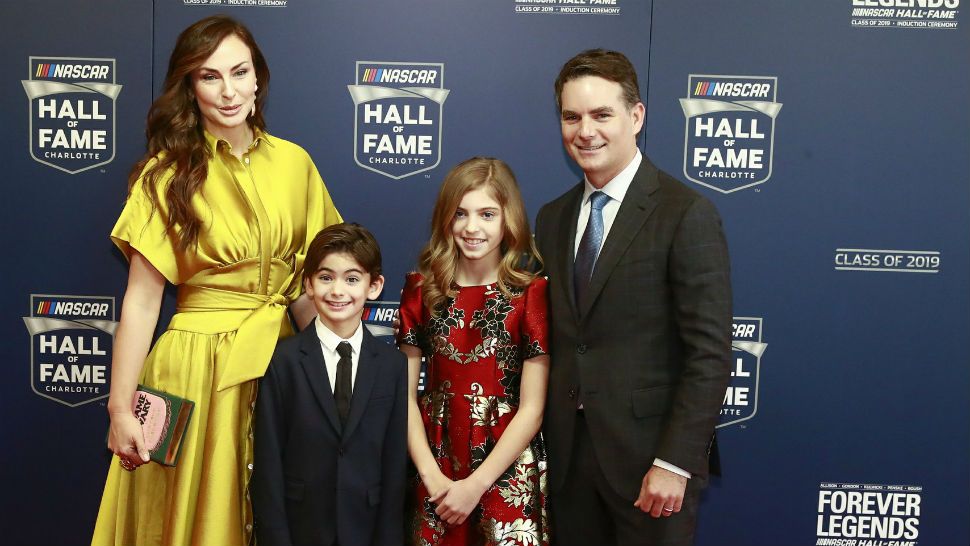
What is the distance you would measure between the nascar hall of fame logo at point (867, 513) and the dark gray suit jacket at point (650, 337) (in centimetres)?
143

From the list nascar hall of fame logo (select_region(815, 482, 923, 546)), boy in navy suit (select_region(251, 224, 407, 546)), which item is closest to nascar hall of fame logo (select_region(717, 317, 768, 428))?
nascar hall of fame logo (select_region(815, 482, 923, 546))

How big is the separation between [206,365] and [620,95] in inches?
52.6

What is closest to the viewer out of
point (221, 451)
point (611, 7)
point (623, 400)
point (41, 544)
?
point (623, 400)

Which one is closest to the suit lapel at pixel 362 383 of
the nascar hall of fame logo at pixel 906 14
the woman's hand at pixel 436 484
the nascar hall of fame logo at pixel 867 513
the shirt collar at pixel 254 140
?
the woman's hand at pixel 436 484

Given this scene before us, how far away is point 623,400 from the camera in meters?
2.14

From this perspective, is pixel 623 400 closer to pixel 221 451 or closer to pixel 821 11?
pixel 221 451

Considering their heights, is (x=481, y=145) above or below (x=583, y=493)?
above

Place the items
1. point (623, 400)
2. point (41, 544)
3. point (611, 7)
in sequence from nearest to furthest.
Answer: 1. point (623, 400)
2. point (611, 7)
3. point (41, 544)

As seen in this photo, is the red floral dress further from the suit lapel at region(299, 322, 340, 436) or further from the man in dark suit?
the suit lapel at region(299, 322, 340, 436)

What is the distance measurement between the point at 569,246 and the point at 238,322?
94 cm

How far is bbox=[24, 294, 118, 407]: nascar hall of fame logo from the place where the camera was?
3.27 metres

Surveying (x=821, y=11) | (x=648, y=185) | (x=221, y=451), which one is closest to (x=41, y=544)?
(x=221, y=451)

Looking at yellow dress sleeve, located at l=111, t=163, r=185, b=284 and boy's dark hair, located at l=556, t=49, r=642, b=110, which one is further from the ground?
boy's dark hair, located at l=556, t=49, r=642, b=110

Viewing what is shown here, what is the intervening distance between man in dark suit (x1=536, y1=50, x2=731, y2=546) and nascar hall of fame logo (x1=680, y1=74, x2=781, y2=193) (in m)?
0.98
